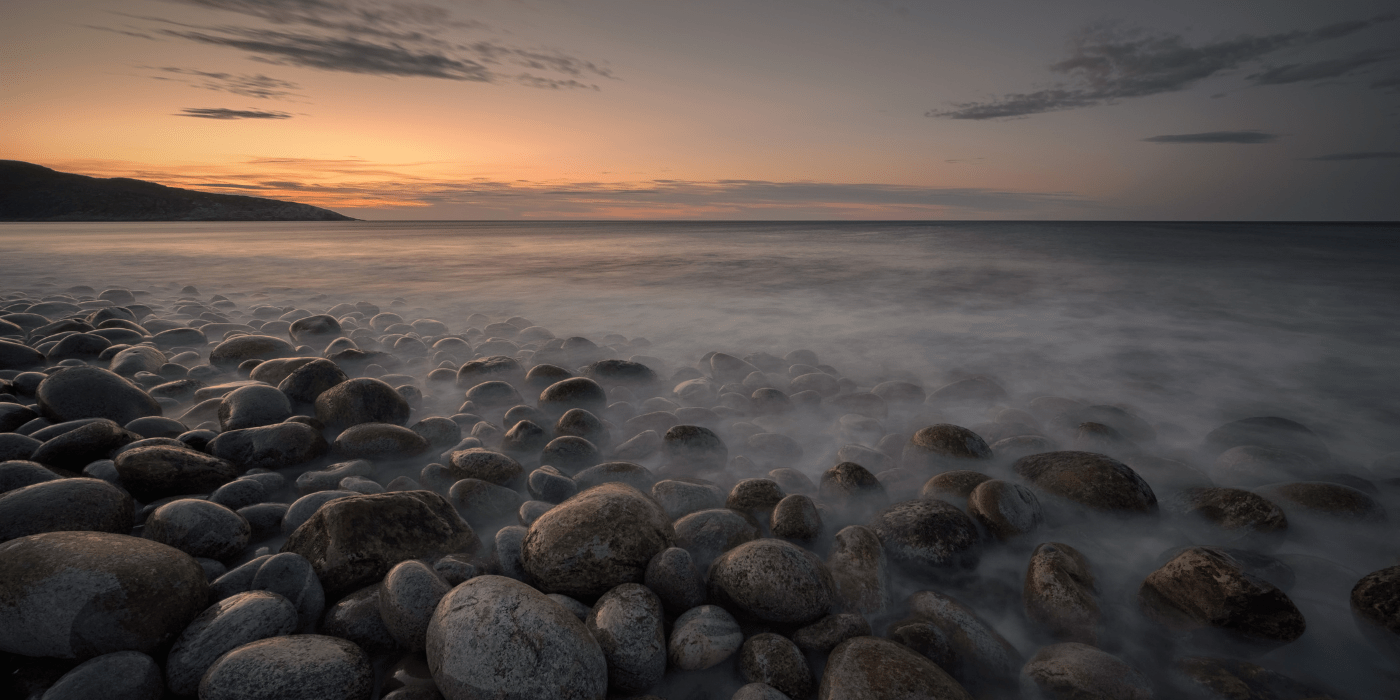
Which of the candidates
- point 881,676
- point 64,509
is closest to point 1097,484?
point 881,676

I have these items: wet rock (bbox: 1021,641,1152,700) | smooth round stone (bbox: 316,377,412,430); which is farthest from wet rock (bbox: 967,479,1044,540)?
smooth round stone (bbox: 316,377,412,430)

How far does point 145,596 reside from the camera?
1.80 metres

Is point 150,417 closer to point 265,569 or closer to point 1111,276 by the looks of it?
point 265,569

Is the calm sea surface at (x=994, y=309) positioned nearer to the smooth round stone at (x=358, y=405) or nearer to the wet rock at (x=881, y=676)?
the smooth round stone at (x=358, y=405)

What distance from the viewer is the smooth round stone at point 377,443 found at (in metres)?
3.41

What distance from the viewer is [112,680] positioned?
1627mm

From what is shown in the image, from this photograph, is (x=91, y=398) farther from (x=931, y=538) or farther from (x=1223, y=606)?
(x=1223, y=606)

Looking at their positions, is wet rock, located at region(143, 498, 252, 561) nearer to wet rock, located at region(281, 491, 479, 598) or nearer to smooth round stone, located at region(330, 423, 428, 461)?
wet rock, located at region(281, 491, 479, 598)

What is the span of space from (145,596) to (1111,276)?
59.9 ft

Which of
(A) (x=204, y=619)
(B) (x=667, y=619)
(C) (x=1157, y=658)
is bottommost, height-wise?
(C) (x=1157, y=658)

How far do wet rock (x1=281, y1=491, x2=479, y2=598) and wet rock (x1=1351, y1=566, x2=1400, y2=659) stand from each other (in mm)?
3768

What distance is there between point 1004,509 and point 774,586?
54.9 inches

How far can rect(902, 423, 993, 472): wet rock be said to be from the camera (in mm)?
3537

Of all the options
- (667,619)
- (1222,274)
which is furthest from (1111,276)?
(667,619)
